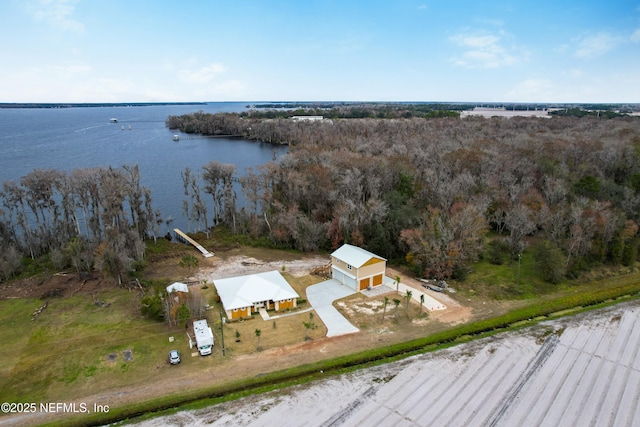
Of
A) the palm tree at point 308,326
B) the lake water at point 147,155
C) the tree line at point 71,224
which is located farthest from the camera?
the lake water at point 147,155

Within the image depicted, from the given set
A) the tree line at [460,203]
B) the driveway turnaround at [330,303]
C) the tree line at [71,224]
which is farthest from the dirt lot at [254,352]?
the tree line at [460,203]

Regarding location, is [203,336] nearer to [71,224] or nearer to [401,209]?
[401,209]

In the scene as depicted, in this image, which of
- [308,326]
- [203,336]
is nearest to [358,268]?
[308,326]

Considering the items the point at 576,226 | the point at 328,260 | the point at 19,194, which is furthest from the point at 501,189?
the point at 19,194

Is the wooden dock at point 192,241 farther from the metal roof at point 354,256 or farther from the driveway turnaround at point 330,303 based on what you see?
the metal roof at point 354,256

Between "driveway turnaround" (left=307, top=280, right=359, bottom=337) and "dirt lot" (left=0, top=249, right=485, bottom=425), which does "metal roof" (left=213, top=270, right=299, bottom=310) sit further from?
"dirt lot" (left=0, top=249, right=485, bottom=425)

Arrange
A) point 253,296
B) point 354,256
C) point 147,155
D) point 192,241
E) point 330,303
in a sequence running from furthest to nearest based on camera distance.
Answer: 1. point 147,155
2. point 192,241
3. point 354,256
4. point 330,303
5. point 253,296

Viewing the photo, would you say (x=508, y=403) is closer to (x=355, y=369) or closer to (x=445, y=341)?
(x=445, y=341)
